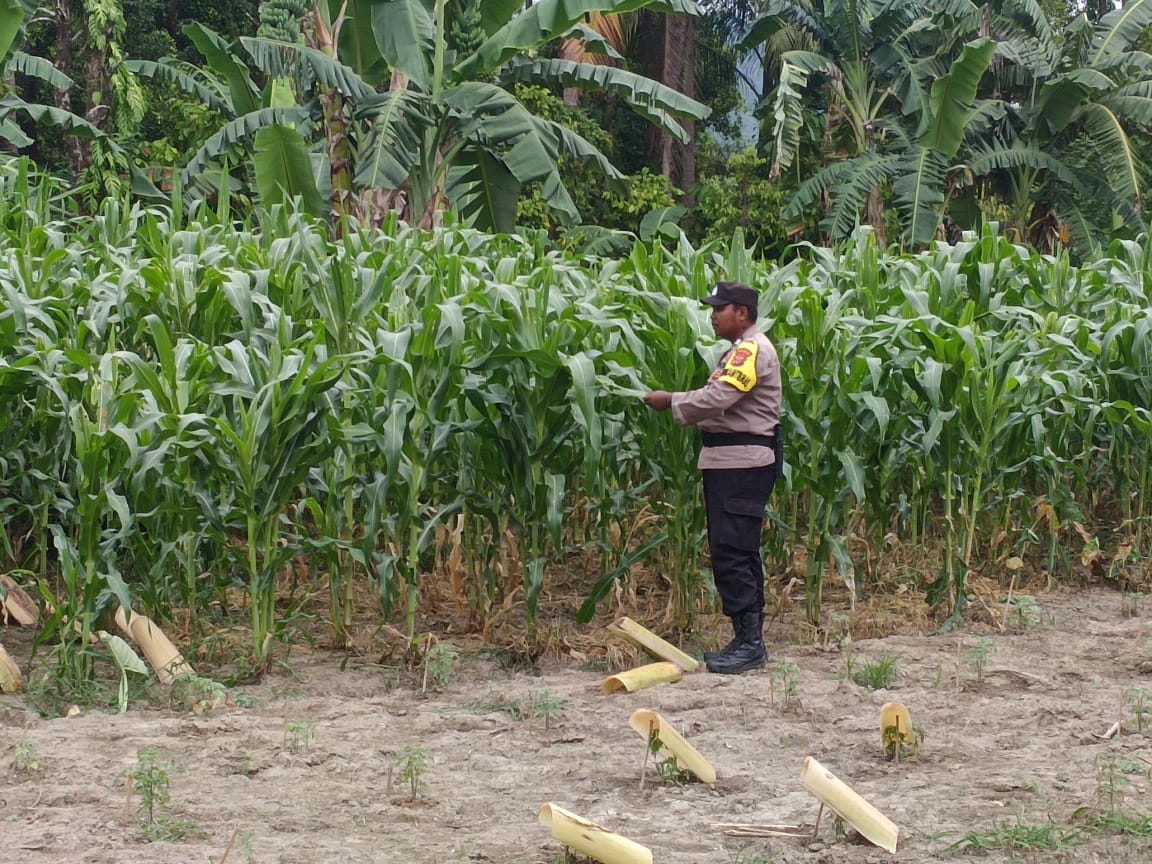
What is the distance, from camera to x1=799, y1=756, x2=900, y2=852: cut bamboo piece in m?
3.38

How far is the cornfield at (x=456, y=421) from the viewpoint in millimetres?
4988

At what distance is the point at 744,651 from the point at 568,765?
1.39 metres

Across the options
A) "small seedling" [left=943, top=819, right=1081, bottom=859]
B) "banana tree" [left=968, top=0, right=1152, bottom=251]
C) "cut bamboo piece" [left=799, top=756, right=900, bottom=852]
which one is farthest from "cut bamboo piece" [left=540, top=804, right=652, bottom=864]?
"banana tree" [left=968, top=0, right=1152, bottom=251]

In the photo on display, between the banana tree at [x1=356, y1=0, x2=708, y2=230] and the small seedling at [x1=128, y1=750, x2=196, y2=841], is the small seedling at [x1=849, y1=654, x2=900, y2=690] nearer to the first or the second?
the small seedling at [x1=128, y1=750, x2=196, y2=841]

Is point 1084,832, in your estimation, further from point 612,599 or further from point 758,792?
point 612,599

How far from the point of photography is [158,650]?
491 cm

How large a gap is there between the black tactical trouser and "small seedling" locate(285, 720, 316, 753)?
183 cm

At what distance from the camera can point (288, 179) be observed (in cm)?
1059

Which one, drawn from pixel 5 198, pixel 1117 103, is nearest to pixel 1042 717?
pixel 5 198

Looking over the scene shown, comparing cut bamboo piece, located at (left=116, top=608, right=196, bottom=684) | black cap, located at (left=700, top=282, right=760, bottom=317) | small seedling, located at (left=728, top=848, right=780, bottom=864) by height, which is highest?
→ black cap, located at (left=700, top=282, right=760, bottom=317)

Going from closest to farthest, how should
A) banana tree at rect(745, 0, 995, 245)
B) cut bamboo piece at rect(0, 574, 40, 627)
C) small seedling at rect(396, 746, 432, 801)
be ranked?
1. small seedling at rect(396, 746, 432, 801)
2. cut bamboo piece at rect(0, 574, 40, 627)
3. banana tree at rect(745, 0, 995, 245)

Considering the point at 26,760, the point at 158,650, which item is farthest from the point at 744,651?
the point at 26,760

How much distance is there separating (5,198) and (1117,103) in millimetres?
15815

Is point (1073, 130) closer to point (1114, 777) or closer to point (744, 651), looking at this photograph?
point (744, 651)
